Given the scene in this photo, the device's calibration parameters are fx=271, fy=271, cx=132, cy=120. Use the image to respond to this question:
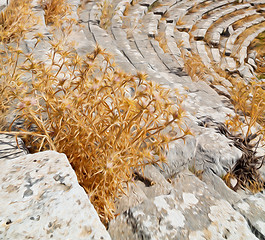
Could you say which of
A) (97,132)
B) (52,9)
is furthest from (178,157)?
(52,9)

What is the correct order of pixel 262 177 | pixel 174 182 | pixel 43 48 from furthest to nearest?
pixel 43 48 < pixel 262 177 < pixel 174 182

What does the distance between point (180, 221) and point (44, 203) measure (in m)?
0.73

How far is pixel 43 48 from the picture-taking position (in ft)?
10.5

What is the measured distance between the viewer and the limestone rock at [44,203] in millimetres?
1072

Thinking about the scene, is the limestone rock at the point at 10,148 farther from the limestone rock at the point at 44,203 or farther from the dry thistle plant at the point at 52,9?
the dry thistle plant at the point at 52,9

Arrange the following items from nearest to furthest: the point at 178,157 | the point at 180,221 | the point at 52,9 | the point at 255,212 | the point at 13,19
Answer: the point at 180,221 → the point at 255,212 → the point at 178,157 → the point at 13,19 → the point at 52,9

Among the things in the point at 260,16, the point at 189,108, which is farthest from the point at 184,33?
the point at 189,108

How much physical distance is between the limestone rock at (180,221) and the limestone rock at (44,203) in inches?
13.5

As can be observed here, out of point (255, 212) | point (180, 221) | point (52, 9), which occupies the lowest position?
point (255, 212)

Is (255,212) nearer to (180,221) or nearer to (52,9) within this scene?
(180,221)

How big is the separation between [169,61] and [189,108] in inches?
80.0

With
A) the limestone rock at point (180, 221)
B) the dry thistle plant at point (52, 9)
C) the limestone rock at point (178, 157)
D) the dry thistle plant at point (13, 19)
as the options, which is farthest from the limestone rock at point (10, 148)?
the dry thistle plant at point (52, 9)

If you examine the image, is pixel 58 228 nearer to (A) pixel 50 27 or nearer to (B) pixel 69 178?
(B) pixel 69 178

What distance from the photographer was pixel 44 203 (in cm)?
118
